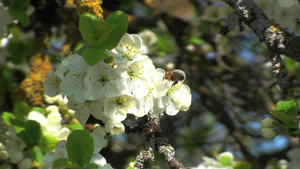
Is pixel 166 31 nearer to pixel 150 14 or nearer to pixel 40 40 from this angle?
pixel 150 14

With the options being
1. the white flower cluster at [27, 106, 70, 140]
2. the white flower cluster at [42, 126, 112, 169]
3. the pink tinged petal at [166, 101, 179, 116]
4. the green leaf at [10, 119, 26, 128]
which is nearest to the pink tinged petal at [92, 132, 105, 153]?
the white flower cluster at [42, 126, 112, 169]

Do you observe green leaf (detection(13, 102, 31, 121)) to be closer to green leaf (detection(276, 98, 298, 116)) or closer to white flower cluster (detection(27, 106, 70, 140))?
white flower cluster (detection(27, 106, 70, 140))

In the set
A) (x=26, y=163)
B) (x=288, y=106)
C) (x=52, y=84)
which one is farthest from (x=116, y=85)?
(x=26, y=163)

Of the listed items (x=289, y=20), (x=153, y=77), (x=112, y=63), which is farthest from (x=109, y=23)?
(x=289, y=20)

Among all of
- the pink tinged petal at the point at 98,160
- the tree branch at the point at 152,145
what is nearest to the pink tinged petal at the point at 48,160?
the pink tinged petal at the point at 98,160

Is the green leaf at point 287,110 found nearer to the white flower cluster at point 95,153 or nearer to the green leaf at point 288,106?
the green leaf at point 288,106

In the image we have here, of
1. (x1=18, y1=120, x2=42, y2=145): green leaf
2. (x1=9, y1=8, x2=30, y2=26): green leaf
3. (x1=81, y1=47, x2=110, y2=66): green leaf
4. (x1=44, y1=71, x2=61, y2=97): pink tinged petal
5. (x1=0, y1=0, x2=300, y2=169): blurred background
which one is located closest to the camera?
(x1=81, y1=47, x2=110, y2=66): green leaf
